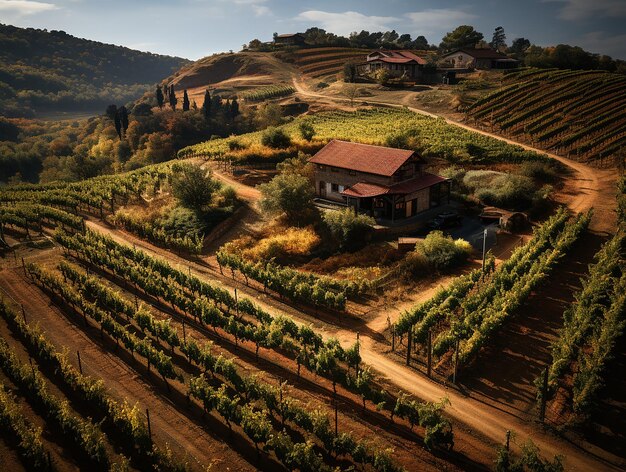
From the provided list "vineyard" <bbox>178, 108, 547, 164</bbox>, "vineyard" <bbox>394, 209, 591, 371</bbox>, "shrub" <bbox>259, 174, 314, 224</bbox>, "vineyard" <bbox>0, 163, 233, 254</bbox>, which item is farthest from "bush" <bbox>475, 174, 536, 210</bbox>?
"vineyard" <bbox>0, 163, 233, 254</bbox>

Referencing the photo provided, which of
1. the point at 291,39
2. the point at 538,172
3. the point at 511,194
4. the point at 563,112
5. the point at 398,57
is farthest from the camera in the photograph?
the point at 291,39

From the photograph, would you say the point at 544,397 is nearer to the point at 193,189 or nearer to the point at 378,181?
the point at 378,181

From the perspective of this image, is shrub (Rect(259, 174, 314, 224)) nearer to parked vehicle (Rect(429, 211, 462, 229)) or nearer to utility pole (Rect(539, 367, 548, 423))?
parked vehicle (Rect(429, 211, 462, 229))

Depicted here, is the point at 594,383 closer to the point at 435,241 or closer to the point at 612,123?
the point at 435,241

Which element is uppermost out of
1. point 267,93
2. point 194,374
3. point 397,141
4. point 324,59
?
point 324,59

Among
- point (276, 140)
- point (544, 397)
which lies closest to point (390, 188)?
point (276, 140)

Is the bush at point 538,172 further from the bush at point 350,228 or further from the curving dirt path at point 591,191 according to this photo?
the bush at point 350,228
